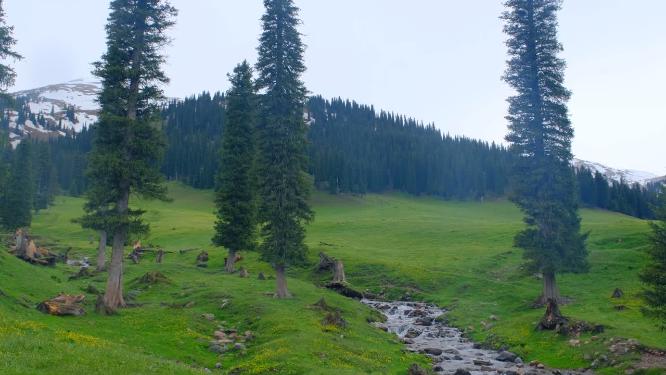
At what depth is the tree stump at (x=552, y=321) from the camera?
109 ft

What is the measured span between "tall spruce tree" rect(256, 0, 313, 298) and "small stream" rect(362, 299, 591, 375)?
1018 cm

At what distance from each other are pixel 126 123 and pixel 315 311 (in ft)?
62.3

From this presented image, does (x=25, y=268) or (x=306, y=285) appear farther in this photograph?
(x=306, y=285)

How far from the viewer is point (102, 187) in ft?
115

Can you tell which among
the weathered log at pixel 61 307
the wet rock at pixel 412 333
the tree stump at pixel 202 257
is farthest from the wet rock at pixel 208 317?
the tree stump at pixel 202 257

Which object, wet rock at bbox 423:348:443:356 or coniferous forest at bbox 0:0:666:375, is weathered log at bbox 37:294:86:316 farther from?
wet rock at bbox 423:348:443:356

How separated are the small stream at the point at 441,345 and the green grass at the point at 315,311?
4.67 feet

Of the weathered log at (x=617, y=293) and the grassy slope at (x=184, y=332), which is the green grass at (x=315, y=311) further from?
the weathered log at (x=617, y=293)

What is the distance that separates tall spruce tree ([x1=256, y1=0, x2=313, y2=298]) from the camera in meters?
42.4

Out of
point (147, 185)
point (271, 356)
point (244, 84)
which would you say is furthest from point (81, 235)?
point (271, 356)

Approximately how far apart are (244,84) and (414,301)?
31.5 m

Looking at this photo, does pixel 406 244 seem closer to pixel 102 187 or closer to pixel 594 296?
pixel 594 296

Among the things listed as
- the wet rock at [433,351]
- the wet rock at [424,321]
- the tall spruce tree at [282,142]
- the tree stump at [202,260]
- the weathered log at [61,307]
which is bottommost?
the wet rock at [424,321]

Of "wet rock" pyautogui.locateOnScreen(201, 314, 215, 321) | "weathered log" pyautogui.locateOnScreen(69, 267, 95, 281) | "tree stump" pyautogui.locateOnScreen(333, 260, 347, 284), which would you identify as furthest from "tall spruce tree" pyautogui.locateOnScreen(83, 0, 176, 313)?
"tree stump" pyautogui.locateOnScreen(333, 260, 347, 284)
